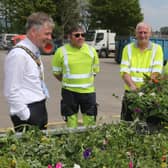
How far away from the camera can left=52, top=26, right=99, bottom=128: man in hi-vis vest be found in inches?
222

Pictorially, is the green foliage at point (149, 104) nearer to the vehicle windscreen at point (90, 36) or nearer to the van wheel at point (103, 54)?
the vehicle windscreen at point (90, 36)

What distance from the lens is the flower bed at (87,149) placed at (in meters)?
2.77

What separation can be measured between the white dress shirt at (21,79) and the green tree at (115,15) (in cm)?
5236

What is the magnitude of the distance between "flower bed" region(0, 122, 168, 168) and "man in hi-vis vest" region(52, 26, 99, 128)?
7.13 ft

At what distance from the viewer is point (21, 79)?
375 cm

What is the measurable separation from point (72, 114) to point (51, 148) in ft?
9.29

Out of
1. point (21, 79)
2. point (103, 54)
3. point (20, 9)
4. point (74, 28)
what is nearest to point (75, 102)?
point (74, 28)

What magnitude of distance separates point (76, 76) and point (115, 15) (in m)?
51.9

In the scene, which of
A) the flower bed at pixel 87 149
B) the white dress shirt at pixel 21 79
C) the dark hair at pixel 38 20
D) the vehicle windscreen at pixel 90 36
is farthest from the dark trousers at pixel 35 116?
the vehicle windscreen at pixel 90 36

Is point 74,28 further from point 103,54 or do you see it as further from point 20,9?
point 20,9

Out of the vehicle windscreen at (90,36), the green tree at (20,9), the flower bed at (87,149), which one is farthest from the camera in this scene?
the green tree at (20,9)

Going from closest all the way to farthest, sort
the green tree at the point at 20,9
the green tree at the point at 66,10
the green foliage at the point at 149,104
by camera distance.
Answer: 1. the green foliage at the point at 149,104
2. the green tree at the point at 20,9
3. the green tree at the point at 66,10

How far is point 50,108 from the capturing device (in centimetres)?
1000

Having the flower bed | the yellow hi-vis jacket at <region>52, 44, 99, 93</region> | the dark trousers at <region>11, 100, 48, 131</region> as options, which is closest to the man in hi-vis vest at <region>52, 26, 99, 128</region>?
the yellow hi-vis jacket at <region>52, 44, 99, 93</region>
